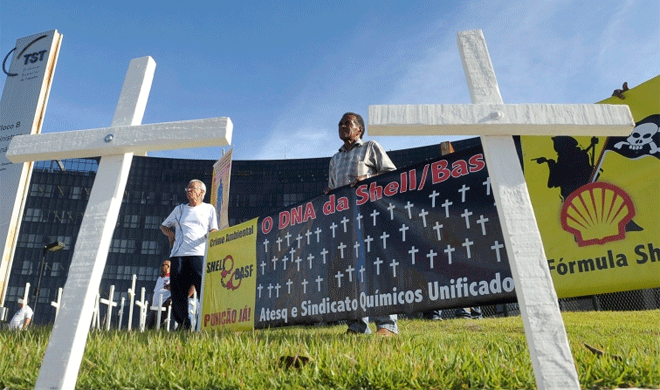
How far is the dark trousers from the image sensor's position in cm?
525

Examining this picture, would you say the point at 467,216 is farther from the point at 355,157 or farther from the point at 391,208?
the point at 355,157

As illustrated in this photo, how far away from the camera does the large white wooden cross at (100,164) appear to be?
Answer: 190 cm

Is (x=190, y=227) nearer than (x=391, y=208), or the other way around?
(x=391, y=208)

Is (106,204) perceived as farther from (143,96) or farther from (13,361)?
(13,361)

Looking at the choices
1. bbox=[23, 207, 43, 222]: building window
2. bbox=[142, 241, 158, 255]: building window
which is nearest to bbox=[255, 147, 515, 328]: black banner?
bbox=[142, 241, 158, 255]: building window

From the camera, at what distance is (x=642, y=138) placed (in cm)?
418

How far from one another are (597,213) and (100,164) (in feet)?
12.3

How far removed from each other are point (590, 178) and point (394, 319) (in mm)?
2080

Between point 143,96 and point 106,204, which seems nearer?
point 106,204

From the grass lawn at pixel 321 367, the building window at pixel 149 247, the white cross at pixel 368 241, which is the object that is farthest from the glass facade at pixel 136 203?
the grass lawn at pixel 321 367

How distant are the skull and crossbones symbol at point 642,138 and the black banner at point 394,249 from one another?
4.31 ft

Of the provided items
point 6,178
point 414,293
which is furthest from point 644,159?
point 6,178

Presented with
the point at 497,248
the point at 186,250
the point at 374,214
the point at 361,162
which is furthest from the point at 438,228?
the point at 186,250

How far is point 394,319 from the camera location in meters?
4.27
